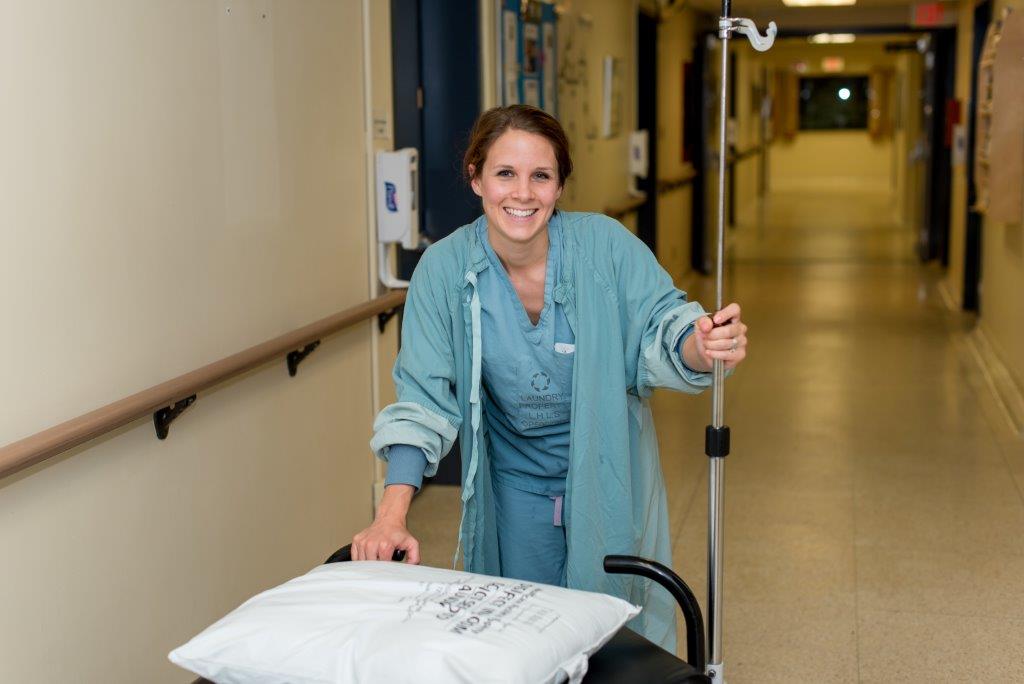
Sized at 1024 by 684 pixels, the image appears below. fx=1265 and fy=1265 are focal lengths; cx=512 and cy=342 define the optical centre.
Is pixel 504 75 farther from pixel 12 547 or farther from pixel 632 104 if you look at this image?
pixel 632 104

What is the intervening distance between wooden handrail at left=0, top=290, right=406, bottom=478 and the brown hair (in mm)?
862

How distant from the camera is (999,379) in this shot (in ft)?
22.0

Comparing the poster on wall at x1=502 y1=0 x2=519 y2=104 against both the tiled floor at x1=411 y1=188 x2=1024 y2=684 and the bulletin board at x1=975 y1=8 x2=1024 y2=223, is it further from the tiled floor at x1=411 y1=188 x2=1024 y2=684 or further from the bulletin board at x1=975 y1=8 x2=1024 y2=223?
the bulletin board at x1=975 y1=8 x2=1024 y2=223

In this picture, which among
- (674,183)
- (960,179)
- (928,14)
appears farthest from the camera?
(928,14)

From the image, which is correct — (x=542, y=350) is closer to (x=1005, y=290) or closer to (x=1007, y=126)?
(x=1007, y=126)

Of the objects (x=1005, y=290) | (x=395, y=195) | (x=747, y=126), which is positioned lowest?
(x=1005, y=290)

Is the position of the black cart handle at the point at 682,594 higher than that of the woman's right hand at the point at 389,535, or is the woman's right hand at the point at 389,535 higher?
the woman's right hand at the point at 389,535

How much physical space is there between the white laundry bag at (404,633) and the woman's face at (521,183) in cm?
63

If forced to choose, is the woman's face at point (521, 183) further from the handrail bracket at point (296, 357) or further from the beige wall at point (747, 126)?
the beige wall at point (747, 126)

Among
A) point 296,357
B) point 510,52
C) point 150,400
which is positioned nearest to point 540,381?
point 150,400

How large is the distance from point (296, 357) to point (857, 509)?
7.52 ft

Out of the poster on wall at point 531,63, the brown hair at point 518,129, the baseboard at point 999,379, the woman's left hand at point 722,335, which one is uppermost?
the poster on wall at point 531,63

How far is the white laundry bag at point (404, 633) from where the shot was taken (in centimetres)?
152

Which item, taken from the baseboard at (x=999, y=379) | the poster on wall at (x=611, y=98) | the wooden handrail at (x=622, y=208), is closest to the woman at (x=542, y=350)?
the baseboard at (x=999, y=379)
